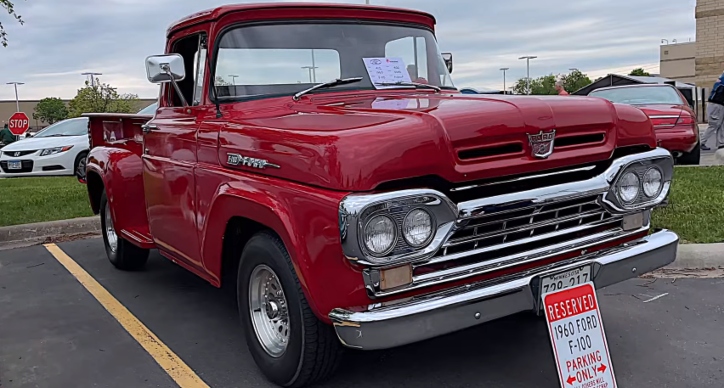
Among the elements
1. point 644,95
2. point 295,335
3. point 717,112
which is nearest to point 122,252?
point 295,335

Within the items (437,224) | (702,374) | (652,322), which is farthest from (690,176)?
(437,224)

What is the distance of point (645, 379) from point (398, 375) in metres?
1.24

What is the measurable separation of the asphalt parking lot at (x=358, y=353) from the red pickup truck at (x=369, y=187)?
0.47 meters

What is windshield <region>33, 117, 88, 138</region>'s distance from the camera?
1443 centimetres

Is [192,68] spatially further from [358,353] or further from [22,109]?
[22,109]

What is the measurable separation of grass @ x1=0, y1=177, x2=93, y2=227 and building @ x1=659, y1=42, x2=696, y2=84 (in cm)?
7370

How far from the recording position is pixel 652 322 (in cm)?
420

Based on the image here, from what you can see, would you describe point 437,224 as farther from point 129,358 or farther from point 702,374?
point 129,358

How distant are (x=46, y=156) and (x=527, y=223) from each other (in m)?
13.1

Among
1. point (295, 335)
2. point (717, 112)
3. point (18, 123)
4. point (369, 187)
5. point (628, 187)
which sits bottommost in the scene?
point (295, 335)

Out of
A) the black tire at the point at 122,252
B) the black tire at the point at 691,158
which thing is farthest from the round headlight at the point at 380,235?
the black tire at the point at 691,158

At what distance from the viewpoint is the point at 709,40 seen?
29.1 m

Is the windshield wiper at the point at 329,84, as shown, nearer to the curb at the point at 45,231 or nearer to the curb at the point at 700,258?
the curb at the point at 700,258

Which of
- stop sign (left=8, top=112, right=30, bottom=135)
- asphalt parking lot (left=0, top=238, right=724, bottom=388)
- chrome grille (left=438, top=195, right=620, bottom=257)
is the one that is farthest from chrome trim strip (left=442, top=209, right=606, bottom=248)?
stop sign (left=8, top=112, right=30, bottom=135)
